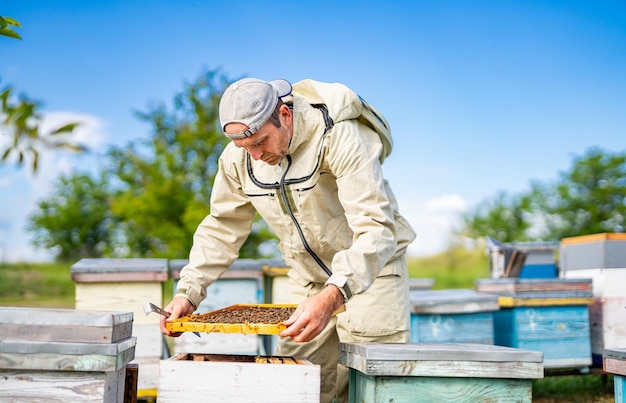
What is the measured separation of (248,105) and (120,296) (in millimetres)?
2136

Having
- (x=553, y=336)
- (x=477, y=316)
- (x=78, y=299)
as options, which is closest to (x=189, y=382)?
(x=78, y=299)

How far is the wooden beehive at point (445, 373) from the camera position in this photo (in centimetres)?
172

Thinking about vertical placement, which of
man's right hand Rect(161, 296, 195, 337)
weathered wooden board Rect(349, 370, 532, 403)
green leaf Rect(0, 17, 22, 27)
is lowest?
weathered wooden board Rect(349, 370, 532, 403)

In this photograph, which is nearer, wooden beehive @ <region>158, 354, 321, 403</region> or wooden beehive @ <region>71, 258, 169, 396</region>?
wooden beehive @ <region>158, 354, 321, 403</region>

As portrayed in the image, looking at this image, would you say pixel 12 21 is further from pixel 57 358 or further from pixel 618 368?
pixel 618 368

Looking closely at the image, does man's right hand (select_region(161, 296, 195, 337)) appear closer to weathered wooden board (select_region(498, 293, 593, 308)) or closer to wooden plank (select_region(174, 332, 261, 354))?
wooden plank (select_region(174, 332, 261, 354))

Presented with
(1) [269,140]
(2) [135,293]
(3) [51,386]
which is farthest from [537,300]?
(3) [51,386]

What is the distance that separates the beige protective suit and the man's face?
0.15ft

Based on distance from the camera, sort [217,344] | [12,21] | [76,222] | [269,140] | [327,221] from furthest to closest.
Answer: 1. [76,222]
2. [217,344]
3. [327,221]
4. [269,140]
5. [12,21]

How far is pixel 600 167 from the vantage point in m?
10.3

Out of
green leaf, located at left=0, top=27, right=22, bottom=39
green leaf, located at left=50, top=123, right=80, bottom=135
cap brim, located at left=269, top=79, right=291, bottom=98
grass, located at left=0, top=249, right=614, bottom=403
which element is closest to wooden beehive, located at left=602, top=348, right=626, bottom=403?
cap brim, located at left=269, top=79, right=291, bottom=98

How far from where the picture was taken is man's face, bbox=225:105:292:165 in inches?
79.2

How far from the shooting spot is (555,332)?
4.21 meters

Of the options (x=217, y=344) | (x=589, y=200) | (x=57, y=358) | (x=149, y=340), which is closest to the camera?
(x=57, y=358)
